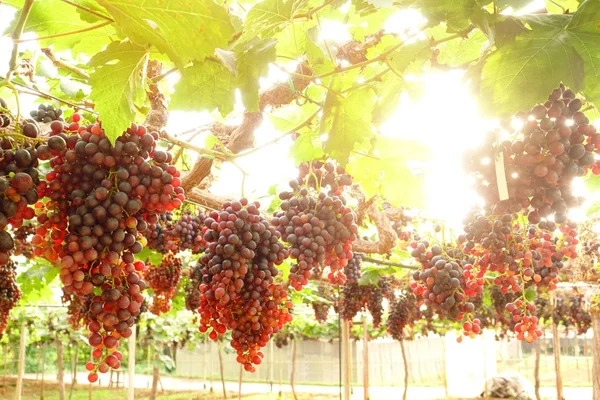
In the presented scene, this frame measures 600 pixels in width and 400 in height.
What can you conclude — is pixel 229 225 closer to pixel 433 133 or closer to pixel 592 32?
pixel 433 133

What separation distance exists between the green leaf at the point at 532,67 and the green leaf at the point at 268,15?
0.58 m

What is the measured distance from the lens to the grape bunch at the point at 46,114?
2658 mm

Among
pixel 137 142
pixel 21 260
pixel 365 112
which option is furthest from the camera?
pixel 21 260

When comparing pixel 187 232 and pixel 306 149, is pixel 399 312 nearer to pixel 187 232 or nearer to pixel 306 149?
pixel 187 232

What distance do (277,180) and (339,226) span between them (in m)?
1.89

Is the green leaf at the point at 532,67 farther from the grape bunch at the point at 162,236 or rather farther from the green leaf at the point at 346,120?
the grape bunch at the point at 162,236

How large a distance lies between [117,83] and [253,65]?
1.47 ft

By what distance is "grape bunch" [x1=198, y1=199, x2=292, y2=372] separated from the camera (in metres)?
2.29

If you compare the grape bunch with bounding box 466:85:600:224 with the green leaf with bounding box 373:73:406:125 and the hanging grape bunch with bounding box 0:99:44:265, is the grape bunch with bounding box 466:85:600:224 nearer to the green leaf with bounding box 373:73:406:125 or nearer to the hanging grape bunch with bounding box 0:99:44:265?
the green leaf with bounding box 373:73:406:125

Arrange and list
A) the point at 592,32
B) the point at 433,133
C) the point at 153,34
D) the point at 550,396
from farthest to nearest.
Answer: the point at 550,396 → the point at 433,133 → the point at 592,32 → the point at 153,34

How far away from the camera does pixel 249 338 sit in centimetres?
232

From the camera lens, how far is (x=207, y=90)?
1.98 metres

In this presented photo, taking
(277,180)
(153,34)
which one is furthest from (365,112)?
(277,180)

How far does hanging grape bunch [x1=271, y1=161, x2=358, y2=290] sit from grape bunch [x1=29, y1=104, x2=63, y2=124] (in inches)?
47.0
